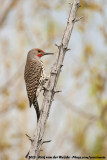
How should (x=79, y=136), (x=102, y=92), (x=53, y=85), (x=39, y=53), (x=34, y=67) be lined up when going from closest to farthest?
(x=53, y=85) → (x=34, y=67) → (x=39, y=53) → (x=102, y=92) → (x=79, y=136)

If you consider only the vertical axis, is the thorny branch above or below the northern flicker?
below

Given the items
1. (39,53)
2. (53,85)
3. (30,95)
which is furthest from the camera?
(39,53)

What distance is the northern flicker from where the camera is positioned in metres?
6.76

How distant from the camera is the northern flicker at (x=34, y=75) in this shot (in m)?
6.76

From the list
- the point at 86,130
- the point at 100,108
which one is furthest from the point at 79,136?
the point at 100,108

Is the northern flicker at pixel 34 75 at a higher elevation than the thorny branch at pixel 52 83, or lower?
higher

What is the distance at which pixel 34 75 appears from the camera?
7.24 meters

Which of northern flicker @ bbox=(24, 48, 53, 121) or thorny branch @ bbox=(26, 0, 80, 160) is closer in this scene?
thorny branch @ bbox=(26, 0, 80, 160)

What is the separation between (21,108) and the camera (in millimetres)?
10703

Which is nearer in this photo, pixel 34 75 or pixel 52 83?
pixel 52 83

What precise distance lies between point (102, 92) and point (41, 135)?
584 cm

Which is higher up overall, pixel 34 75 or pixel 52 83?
pixel 34 75

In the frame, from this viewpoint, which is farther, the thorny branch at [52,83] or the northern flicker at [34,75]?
the northern flicker at [34,75]

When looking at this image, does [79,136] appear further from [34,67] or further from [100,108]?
[34,67]
